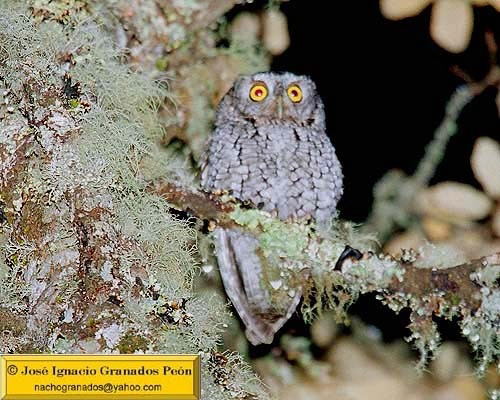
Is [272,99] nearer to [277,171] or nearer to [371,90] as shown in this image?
[277,171]

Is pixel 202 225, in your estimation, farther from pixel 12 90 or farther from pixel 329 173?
pixel 329 173

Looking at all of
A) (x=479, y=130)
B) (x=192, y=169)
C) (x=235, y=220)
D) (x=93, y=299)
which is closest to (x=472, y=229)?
(x=479, y=130)

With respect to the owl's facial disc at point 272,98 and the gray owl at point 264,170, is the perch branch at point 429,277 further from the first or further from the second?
the owl's facial disc at point 272,98

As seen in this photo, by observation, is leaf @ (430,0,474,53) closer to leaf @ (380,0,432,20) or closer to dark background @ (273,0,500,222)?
leaf @ (380,0,432,20)

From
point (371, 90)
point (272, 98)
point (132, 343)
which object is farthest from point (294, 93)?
point (132, 343)

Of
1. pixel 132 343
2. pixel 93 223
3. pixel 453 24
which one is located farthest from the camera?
pixel 453 24

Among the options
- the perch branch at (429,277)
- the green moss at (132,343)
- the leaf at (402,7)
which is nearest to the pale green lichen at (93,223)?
the green moss at (132,343)

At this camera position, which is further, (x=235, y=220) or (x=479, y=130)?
(x=479, y=130)
